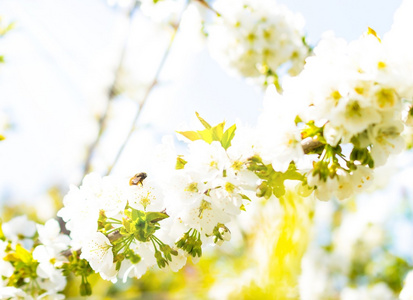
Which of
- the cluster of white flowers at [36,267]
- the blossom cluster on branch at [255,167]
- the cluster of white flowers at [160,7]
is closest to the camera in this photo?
the blossom cluster on branch at [255,167]

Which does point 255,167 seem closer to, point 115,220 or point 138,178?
point 138,178

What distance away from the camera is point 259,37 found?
2.52 meters

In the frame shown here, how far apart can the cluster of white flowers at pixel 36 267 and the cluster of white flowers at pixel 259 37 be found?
1.65 m

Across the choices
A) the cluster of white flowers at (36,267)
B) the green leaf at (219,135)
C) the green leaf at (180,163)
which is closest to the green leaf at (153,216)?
the green leaf at (180,163)

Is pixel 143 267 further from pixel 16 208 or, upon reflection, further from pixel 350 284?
pixel 16 208

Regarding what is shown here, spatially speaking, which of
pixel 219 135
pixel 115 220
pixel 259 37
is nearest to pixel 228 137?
pixel 219 135

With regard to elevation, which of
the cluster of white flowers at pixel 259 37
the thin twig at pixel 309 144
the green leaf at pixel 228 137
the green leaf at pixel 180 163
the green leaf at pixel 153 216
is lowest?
the green leaf at pixel 153 216

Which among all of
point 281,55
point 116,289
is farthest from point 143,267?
point 116,289

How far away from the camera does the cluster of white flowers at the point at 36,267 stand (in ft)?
4.49

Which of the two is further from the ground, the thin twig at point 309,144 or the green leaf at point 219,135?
the green leaf at point 219,135

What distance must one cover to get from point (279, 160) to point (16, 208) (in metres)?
7.16

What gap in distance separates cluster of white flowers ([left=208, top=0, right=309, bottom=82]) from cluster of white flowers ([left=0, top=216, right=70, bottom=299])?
1646 millimetres

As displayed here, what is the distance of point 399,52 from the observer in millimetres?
953

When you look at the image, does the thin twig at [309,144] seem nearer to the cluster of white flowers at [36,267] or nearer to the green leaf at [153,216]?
the green leaf at [153,216]
